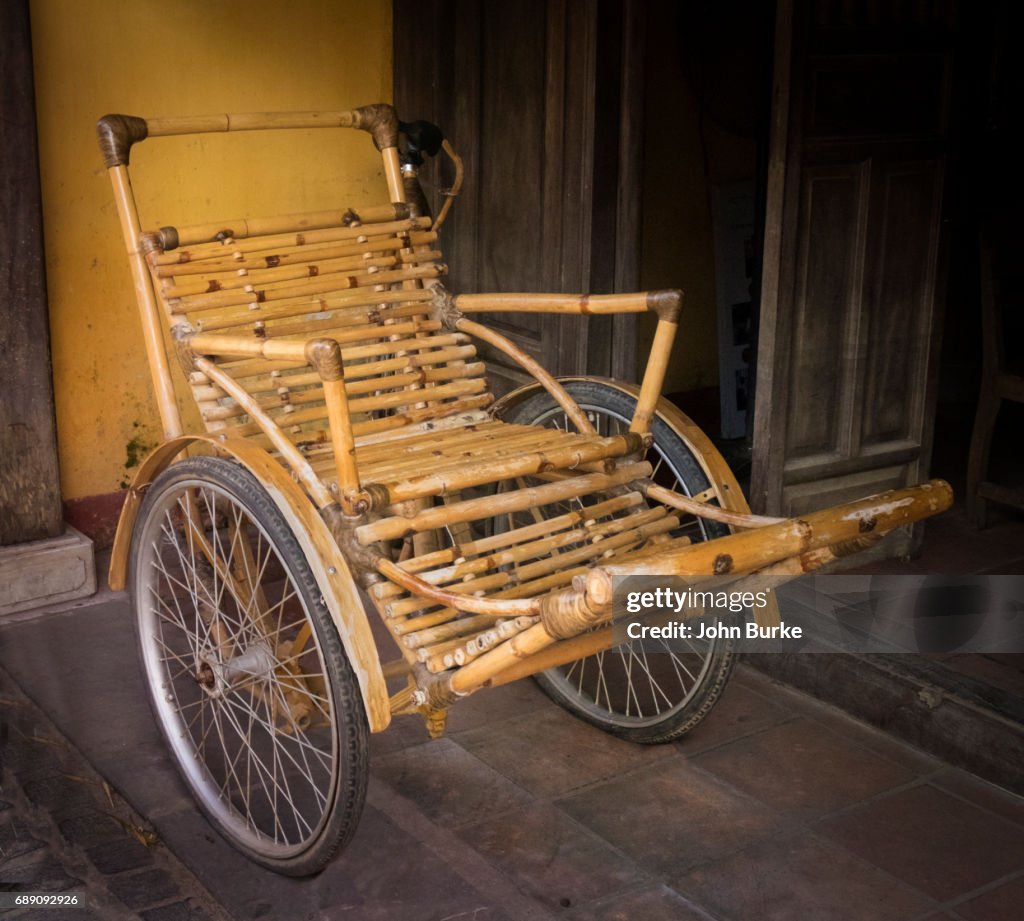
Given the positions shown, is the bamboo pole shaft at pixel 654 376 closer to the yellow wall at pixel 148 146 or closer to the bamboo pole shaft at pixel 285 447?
the bamboo pole shaft at pixel 285 447

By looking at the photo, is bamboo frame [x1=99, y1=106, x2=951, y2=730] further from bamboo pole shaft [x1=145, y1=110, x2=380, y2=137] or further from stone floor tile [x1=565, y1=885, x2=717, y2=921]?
stone floor tile [x1=565, y1=885, x2=717, y2=921]

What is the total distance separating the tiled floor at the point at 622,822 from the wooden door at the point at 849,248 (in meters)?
0.74

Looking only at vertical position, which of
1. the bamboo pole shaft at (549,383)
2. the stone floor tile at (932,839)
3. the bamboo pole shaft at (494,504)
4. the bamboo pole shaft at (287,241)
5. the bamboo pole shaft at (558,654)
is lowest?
the stone floor tile at (932,839)

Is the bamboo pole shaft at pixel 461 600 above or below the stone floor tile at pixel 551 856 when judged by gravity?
above

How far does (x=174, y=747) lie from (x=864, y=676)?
159 centimetres

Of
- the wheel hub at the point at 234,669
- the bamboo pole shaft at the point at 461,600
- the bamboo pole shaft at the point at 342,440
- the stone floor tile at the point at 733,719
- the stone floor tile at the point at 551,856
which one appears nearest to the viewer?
the bamboo pole shaft at the point at 461,600

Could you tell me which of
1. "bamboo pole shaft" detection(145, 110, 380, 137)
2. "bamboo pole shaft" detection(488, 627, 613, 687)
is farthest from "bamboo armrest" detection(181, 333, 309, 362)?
"bamboo pole shaft" detection(488, 627, 613, 687)

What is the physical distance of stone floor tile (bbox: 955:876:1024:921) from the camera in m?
2.38

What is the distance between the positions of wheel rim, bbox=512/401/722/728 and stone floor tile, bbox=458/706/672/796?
60 millimetres

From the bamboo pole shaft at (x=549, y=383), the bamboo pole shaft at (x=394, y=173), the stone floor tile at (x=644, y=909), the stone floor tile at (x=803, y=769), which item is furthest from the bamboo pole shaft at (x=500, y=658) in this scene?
the bamboo pole shaft at (x=394, y=173)

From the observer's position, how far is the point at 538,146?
3809mm

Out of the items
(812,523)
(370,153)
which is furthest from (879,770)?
(370,153)

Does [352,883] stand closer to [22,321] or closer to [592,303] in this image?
[592,303]

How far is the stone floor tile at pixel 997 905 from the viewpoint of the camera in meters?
2.38
